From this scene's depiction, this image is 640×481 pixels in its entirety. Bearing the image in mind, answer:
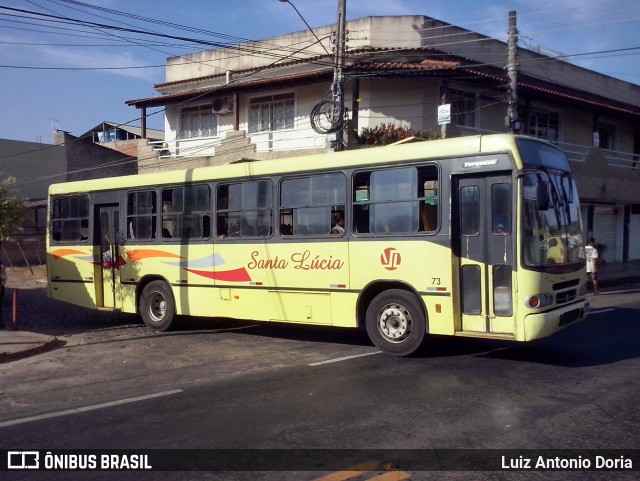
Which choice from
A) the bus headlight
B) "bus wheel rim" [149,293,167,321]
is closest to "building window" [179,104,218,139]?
"bus wheel rim" [149,293,167,321]

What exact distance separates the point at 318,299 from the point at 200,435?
4.52 metres

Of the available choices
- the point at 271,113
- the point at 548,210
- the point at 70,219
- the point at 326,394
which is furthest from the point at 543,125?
the point at 326,394

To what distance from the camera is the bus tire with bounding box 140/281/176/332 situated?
12773 millimetres

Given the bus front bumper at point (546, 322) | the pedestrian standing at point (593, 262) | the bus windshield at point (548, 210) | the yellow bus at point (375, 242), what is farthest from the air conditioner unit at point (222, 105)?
the bus front bumper at point (546, 322)

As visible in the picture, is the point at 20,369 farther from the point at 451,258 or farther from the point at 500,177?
the point at 500,177

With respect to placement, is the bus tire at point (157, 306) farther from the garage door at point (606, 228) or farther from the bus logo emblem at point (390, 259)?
the garage door at point (606, 228)

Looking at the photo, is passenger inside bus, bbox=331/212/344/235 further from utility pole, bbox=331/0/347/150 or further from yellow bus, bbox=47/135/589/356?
utility pole, bbox=331/0/347/150

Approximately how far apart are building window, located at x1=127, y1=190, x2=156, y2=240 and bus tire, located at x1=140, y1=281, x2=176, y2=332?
1039mm

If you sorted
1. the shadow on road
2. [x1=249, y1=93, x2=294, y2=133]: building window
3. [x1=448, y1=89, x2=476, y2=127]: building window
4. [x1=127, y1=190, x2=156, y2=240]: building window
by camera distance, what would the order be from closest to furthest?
the shadow on road, [x1=127, y1=190, x2=156, y2=240]: building window, [x1=448, y1=89, x2=476, y2=127]: building window, [x1=249, y1=93, x2=294, y2=133]: building window

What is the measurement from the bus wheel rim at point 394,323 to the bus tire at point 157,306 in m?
4.81

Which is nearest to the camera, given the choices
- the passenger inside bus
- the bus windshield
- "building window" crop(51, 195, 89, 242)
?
the bus windshield

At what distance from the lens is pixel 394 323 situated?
964cm

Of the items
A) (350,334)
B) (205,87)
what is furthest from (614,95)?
(350,334)

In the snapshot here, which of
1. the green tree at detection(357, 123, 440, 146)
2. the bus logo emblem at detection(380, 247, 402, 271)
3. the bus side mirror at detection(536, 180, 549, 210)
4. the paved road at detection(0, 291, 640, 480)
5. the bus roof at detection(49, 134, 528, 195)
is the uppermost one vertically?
the green tree at detection(357, 123, 440, 146)
